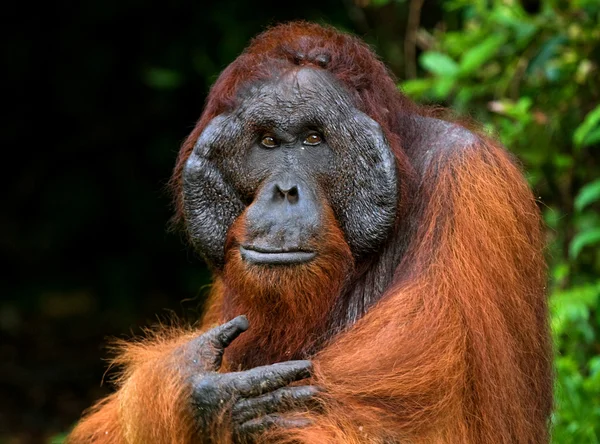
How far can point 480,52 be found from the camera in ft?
16.6

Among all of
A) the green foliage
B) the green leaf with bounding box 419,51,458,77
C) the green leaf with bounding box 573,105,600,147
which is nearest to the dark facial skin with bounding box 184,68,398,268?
the green leaf with bounding box 573,105,600,147

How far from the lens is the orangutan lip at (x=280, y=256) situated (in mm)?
3270

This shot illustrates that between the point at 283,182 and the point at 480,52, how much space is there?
6.95 ft

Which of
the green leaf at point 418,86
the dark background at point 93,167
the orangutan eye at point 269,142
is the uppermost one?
the orangutan eye at point 269,142

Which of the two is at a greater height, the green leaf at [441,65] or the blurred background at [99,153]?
the green leaf at [441,65]

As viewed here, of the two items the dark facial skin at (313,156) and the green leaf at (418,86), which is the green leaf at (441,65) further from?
the dark facial skin at (313,156)

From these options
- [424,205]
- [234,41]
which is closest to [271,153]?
[424,205]

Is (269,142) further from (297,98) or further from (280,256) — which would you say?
(280,256)

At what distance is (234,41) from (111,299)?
2509mm

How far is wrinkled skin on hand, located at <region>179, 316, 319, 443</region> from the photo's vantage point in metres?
→ 3.12

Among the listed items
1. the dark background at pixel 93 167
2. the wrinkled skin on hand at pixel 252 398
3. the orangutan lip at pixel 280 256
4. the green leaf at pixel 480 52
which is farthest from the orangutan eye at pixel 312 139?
the dark background at pixel 93 167

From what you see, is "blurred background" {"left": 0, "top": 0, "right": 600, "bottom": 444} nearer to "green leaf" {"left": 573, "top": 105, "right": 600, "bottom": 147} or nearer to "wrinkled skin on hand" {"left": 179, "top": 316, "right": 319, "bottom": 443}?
"green leaf" {"left": 573, "top": 105, "right": 600, "bottom": 147}

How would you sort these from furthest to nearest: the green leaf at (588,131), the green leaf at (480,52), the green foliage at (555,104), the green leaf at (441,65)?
the green leaf at (441,65) → the green leaf at (480,52) → the green foliage at (555,104) → the green leaf at (588,131)

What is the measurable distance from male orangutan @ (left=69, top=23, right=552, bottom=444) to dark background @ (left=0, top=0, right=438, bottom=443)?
3.84 m
